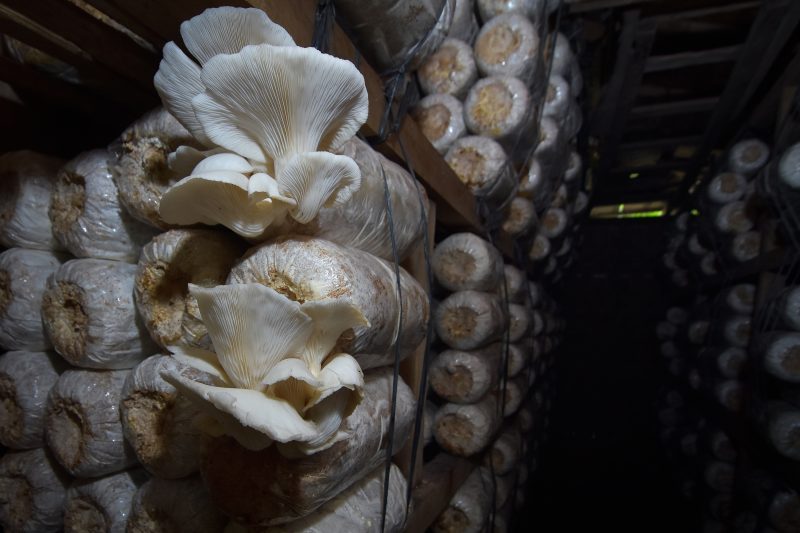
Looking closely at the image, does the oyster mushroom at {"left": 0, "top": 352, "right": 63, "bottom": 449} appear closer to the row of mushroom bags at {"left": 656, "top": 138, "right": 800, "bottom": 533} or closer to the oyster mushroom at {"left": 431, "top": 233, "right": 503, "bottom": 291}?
the oyster mushroom at {"left": 431, "top": 233, "right": 503, "bottom": 291}

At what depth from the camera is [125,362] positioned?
1.12 metres

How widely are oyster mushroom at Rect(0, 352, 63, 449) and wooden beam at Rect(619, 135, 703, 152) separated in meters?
5.62

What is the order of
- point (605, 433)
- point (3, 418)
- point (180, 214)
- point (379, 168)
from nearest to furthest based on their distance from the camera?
point (180, 214)
point (379, 168)
point (3, 418)
point (605, 433)

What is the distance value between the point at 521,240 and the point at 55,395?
2.85m

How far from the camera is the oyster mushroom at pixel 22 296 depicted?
48.5 inches

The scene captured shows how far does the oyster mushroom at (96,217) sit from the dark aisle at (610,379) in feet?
20.3

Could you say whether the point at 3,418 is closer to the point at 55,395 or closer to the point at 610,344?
the point at 55,395

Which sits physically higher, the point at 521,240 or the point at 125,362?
the point at 521,240

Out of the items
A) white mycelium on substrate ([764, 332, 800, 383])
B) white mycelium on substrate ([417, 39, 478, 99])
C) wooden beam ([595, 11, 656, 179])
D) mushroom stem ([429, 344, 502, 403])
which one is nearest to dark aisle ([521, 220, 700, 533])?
wooden beam ([595, 11, 656, 179])

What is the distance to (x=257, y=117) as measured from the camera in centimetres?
72

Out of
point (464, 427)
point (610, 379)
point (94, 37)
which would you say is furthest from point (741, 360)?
point (94, 37)

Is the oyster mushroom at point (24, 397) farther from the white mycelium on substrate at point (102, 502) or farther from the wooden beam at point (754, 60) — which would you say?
the wooden beam at point (754, 60)

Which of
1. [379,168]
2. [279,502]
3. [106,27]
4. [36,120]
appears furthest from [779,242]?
A: [36,120]

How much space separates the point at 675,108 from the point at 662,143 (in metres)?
0.90
